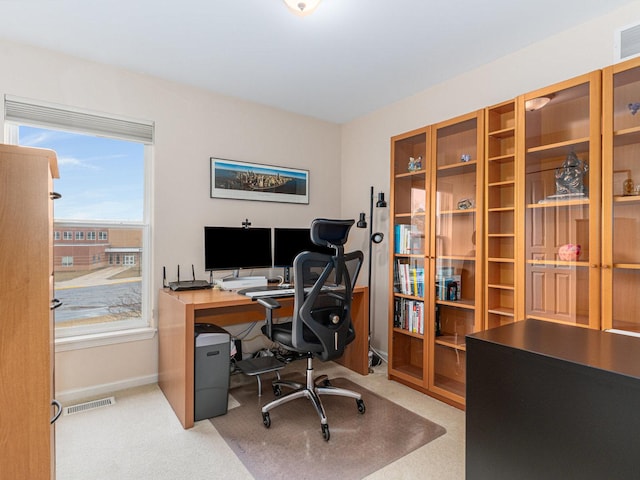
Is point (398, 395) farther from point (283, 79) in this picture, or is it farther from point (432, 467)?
point (283, 79)

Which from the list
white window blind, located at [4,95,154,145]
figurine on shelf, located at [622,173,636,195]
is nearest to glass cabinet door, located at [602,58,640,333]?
figurine on shelf, located at [622,173,636,195]

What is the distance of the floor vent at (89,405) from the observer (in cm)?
241

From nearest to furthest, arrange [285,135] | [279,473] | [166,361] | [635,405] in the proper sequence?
1. [635,405]
2. [279,473]
3. [166,361]
4. [285,135]

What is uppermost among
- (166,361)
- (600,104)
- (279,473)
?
(600,104)

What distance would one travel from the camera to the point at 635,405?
0.86 m

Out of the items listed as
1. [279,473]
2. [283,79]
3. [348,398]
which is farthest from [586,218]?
[283,79]

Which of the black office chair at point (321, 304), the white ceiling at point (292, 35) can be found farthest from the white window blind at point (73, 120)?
the black office chair at point (321, 304)

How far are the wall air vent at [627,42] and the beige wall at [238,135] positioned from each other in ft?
0.16

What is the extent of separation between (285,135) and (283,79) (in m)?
0.75

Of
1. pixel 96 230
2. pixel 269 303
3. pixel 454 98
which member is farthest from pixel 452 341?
pixel 96 230

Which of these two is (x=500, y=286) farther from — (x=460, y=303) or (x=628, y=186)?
(x=628, y=186)

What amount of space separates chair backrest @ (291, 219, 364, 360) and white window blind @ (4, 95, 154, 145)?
5.93ft

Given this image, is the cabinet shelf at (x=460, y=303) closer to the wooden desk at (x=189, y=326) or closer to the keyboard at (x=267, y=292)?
the wooden desk at (x=189, y=326)

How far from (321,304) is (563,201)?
158 cm
